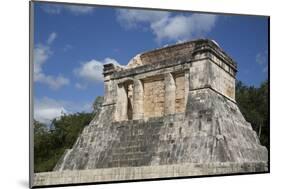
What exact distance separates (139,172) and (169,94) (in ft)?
4.64

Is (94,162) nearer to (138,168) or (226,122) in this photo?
(138,168)

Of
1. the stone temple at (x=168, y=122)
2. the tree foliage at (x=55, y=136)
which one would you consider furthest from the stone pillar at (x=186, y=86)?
the tree foliage at (x=55, y=136)

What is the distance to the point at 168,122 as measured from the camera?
9.07 m

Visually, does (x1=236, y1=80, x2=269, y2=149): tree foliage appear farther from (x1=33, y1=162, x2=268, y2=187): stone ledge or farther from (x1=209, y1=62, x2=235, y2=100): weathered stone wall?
(x1=33, y1=162, x2=268, y2=187): stone ledge

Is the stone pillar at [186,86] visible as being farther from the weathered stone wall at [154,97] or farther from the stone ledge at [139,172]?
the stone ledge at [139,172]

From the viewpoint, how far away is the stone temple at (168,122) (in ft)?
28.6

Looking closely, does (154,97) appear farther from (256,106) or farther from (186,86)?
(256,106)

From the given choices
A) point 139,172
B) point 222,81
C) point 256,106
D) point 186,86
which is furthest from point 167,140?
point 256,106

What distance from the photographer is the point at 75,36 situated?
27.6 feet

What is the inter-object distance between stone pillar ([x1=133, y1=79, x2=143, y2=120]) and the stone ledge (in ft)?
2.93

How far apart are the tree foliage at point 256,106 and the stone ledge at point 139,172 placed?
0.61 meters

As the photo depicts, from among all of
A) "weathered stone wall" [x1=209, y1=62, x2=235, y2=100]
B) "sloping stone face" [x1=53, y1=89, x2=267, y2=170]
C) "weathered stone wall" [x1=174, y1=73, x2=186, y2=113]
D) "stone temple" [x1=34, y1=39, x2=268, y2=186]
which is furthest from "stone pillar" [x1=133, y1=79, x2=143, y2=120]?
"weathered stone wall" [x1=209, y1=62, x2=235, y2=100]

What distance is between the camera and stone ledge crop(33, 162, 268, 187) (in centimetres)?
812

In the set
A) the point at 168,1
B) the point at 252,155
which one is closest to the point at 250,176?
the point at 252,155
